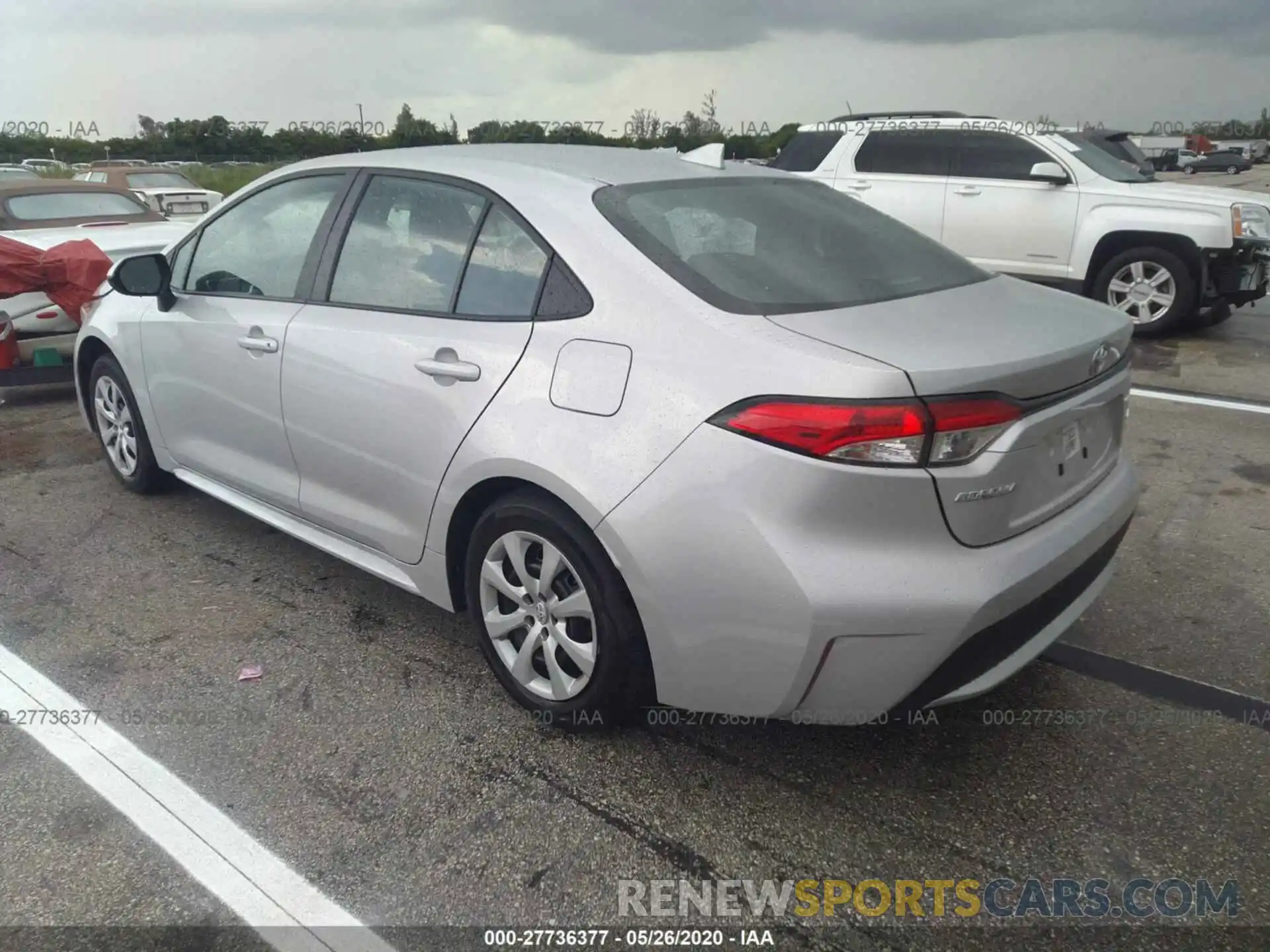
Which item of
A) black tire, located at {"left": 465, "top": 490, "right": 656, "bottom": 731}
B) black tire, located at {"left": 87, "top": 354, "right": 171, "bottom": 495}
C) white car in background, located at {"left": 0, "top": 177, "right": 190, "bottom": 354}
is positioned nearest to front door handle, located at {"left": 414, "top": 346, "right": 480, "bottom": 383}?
black tire, located at {"left": 465, "top": 490, "right": 656, "bottom": 731}

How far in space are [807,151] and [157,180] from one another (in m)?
9.59

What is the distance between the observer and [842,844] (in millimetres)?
2381

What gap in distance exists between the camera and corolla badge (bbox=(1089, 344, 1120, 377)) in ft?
8.23

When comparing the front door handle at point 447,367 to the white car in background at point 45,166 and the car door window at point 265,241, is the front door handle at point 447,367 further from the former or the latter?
the white car in background at point 45,166

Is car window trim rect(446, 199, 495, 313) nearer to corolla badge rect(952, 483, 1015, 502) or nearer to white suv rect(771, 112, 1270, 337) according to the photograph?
corolla badge rect(952, 483, 1015, 502)

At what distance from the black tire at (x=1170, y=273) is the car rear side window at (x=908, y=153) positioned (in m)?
1.70

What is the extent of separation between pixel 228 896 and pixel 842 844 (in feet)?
4.77

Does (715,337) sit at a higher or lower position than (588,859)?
higher

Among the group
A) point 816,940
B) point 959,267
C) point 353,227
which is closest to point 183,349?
point 353,227

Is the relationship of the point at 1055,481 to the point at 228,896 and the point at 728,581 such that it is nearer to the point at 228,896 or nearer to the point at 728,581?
the point at 728,581

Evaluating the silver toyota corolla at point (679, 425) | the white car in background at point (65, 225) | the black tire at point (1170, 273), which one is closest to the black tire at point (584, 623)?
the silver toyota corolla at point (679, 425)

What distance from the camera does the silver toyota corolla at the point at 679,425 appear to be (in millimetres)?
2176

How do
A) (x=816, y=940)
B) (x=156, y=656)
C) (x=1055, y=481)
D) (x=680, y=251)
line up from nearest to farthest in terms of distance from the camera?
(x=816, y=940), (x=1055, y=481), (x=680, y=251), (x=156, y=656)

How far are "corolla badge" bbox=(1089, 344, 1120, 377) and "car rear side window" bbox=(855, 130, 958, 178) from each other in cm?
689
